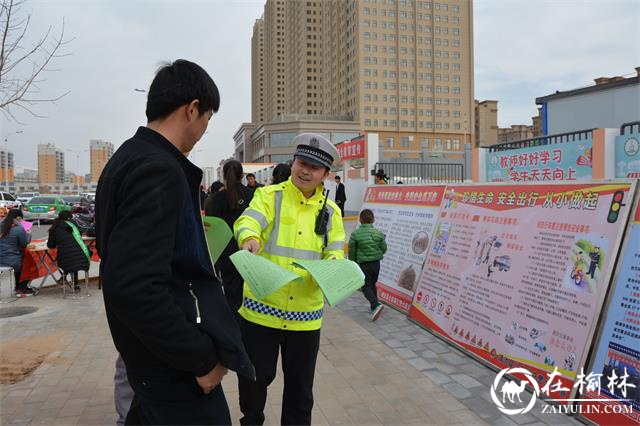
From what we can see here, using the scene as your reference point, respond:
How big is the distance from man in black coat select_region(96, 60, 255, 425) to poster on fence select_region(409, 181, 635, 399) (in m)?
2.84

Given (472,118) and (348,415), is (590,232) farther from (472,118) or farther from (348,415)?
(472,118)

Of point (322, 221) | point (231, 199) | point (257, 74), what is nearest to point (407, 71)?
point (257, 74)

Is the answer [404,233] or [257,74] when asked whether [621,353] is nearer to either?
[404,233]

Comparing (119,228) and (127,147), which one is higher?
(127,147)

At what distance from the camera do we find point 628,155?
8523 mm

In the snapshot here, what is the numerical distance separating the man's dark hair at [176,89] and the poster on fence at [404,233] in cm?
452

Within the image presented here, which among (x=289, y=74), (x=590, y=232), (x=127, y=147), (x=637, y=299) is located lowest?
(x=637, y=299)

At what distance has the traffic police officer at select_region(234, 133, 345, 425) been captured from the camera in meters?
2.55

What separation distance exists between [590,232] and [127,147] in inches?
132

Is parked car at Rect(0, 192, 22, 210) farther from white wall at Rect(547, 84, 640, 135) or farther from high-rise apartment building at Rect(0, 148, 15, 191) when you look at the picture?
white wall at Rect(547, 84, 640, 135)

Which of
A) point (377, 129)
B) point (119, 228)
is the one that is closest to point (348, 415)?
point (119, 228)

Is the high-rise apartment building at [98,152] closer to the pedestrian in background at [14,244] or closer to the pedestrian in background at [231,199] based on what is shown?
the pedestrian in background at [14,244]

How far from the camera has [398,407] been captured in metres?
3.36

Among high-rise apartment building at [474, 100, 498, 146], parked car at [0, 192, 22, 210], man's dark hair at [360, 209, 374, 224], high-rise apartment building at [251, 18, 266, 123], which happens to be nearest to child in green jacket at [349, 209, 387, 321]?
man's dark hair at [360, 209, 374, 224]
